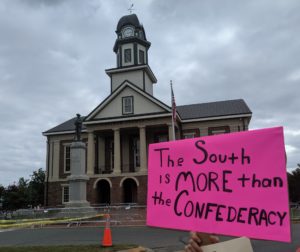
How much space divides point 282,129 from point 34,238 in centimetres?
1306

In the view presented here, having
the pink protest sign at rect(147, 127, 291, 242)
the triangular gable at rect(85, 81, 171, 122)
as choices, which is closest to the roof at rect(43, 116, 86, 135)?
the triangular gable at rect(85, 81, 171, 122)

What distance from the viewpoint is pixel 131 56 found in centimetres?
4378

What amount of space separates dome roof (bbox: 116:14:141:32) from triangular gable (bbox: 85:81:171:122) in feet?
30.9

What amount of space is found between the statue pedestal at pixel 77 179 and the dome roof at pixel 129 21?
23.7 metres

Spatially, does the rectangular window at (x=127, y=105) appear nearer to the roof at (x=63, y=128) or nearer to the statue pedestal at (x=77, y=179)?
the roof at (x=63, y=128)

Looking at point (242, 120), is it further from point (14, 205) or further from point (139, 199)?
point (14, 205)

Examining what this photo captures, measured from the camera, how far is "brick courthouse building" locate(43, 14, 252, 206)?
37.7 m

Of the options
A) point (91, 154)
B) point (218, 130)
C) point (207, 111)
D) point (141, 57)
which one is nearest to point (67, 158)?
point (91, 154)

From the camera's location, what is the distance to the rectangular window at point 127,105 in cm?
3881

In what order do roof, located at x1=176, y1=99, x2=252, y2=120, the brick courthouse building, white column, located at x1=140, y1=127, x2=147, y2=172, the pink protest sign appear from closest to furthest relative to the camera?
the pink protest sign
white column, located at x1=140, y1=127, x2=147, y2=172
the brick courthouse building
roof, located at x1=176, y1=99, x2=252, y2=120

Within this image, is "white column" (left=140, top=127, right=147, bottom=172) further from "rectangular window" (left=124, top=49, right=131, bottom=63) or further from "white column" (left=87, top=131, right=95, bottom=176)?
"rectangular window" (left=124, top=49, right=131, bottom=63)

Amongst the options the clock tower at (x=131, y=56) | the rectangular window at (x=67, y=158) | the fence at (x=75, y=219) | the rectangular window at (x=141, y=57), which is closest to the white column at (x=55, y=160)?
the rectangular window at (x=67, y=158)

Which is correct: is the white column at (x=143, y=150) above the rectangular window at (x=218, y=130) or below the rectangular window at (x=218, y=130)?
below

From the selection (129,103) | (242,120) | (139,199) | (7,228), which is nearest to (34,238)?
(7,228)
